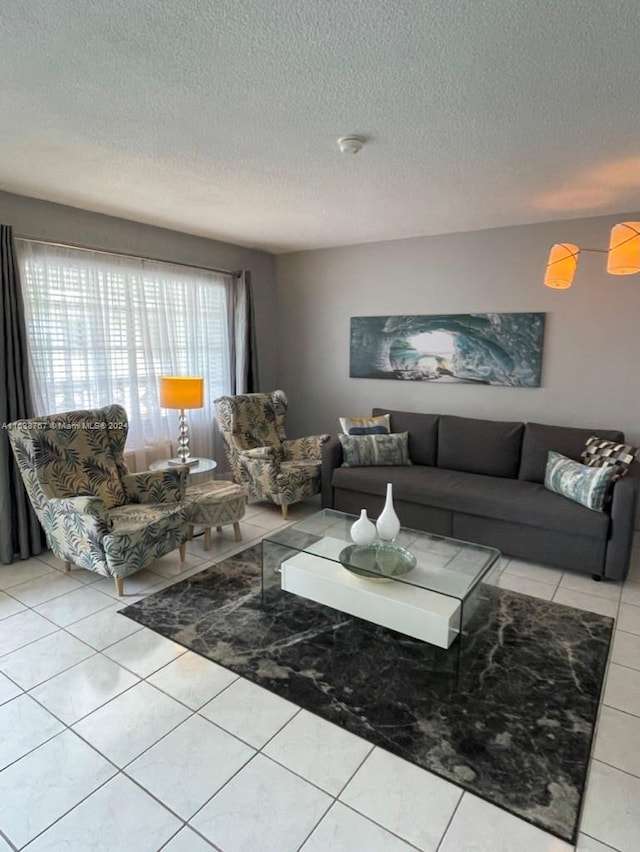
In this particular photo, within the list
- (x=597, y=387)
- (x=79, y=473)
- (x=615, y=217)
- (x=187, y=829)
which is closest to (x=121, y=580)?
(x=79, y=473)

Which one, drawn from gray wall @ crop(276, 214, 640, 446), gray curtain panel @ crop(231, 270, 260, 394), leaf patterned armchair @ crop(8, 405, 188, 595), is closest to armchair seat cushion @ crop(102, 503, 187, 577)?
leaf patterned armchair @ crop(8, 405, 188, 595)

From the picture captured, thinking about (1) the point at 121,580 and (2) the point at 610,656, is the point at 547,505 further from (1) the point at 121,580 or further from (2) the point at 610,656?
(1) the point at 121,580

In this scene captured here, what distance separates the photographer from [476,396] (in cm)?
438

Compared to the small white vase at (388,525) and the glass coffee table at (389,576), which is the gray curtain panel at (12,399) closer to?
the glass coffee table at (389,576)

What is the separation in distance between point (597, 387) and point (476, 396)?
0.96m

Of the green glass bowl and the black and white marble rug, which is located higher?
the green glass bowl

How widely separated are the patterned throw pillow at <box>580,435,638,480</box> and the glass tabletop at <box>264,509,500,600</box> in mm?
1137

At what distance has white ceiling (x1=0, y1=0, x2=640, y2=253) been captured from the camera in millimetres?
1499

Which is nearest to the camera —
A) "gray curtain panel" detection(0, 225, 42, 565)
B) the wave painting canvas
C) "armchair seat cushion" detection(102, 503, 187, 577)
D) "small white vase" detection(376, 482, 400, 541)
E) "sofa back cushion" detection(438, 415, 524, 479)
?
"small white vase" detection(376, 482, 400, 541)

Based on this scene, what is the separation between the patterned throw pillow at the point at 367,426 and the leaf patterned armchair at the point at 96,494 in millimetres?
1529

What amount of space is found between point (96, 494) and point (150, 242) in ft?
7.31

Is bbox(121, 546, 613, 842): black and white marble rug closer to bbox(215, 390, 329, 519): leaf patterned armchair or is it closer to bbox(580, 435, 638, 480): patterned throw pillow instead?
bbox(580, 435, 638, 480): patterned throw pillow

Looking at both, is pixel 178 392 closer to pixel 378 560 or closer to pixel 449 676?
pixel 378 560

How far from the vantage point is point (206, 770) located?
5.56 ft
